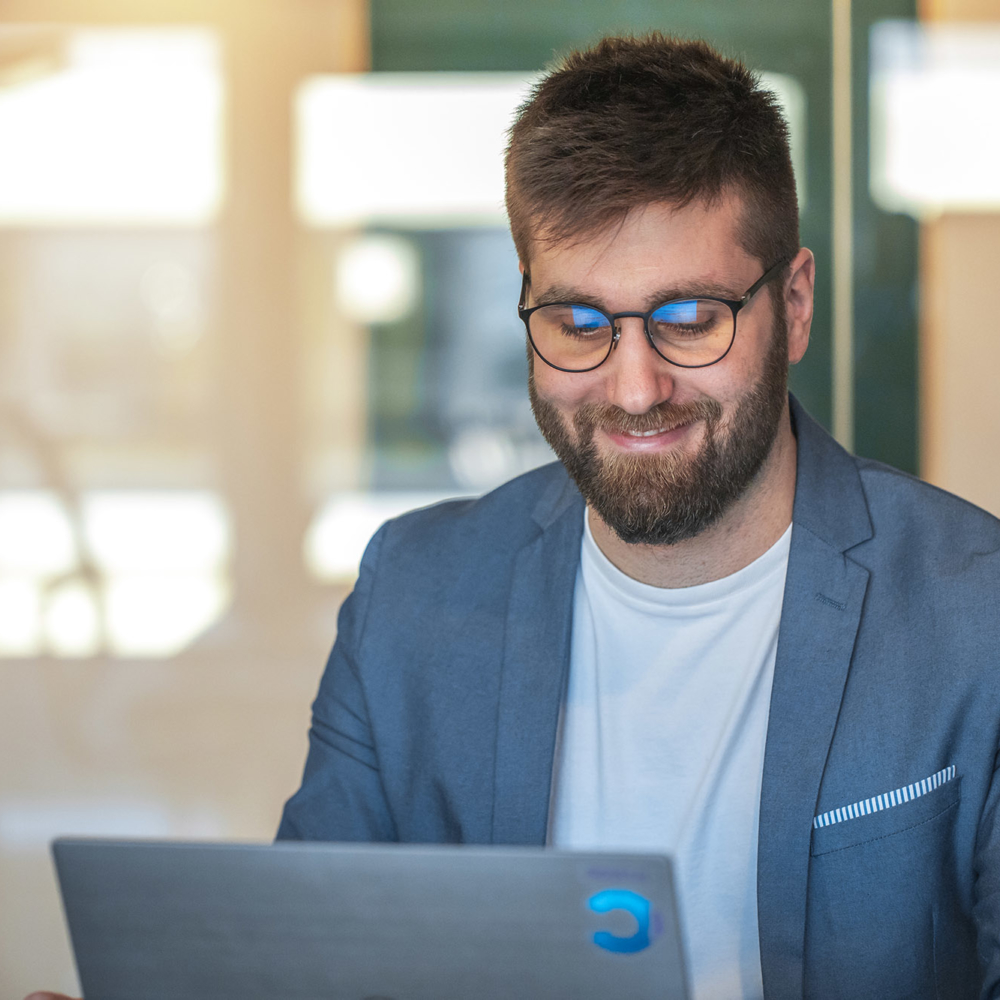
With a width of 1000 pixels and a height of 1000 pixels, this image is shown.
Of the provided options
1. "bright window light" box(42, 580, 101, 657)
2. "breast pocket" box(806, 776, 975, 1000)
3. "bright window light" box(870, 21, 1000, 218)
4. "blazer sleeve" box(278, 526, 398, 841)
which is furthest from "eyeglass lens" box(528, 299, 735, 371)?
"bright window light" box(42, 580, 101, 657)

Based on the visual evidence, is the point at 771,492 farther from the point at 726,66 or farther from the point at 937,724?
the point at 726,66

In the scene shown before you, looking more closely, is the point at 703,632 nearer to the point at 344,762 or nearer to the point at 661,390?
the point at 661,390

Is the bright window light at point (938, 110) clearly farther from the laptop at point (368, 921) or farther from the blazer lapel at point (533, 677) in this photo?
the laptop at point (368, 921)

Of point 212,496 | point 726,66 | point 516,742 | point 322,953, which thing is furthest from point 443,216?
point 322,953

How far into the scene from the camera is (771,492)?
63.3 inches

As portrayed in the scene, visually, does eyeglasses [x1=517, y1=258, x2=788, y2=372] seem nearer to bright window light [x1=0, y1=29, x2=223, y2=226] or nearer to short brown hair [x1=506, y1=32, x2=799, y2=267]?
short brown hair [x1=506, y1=32, x2=799, y2=267]

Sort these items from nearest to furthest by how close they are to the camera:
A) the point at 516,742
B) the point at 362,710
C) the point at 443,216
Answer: the point at 516,742 → the point at 362,710 → the point at 443,216

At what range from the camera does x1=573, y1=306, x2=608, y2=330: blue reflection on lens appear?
1484mm

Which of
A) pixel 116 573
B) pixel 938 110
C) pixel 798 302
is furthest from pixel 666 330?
pixel 116 573

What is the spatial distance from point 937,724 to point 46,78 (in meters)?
2.90

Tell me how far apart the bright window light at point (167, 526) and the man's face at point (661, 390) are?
6.63 feet

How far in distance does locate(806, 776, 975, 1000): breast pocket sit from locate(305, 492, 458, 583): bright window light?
2.03 meters

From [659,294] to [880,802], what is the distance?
2.11 feet

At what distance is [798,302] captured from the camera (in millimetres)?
1669
